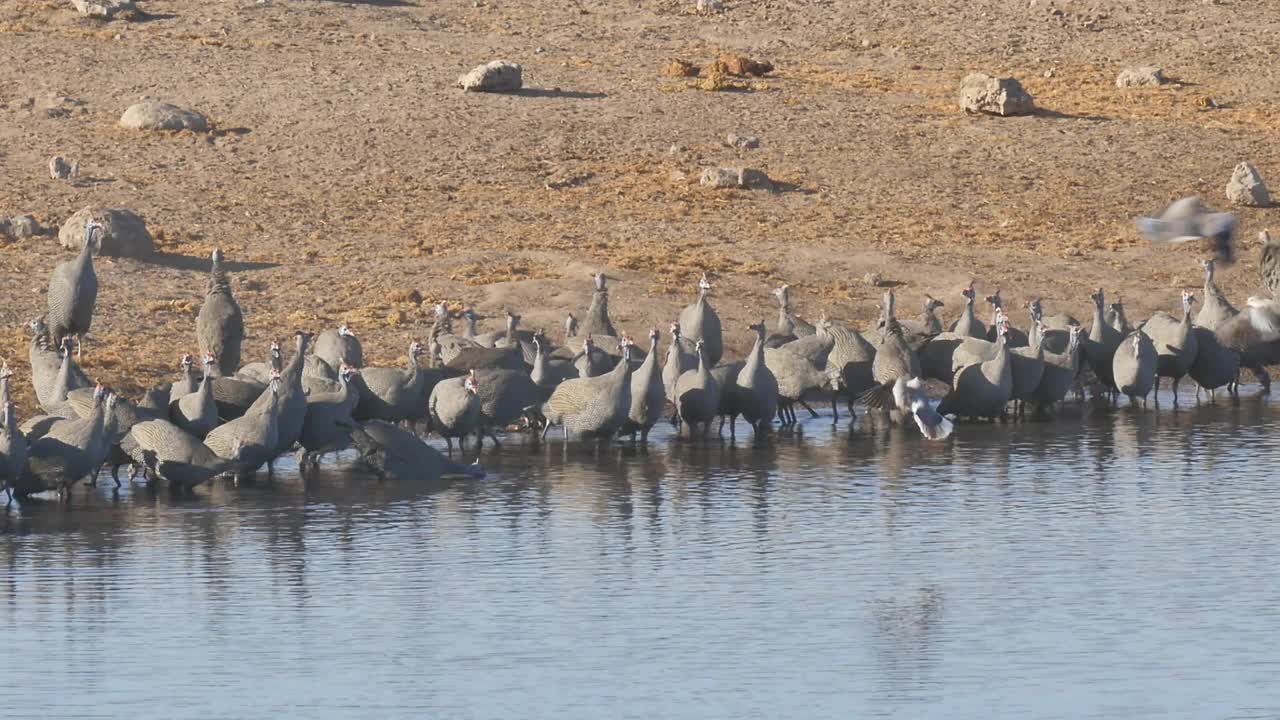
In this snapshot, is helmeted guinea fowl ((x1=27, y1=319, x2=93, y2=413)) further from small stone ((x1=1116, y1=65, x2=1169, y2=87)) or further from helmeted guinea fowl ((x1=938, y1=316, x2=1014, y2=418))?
small stone ((x1=1116, y1=65, x2=1169, y2=87))

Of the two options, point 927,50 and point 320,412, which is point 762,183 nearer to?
point 927,50

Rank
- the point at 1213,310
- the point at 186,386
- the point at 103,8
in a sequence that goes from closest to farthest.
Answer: the point at 186,386, the point at 1213,310, the point at 103,8

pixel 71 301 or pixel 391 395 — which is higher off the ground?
pixel 71 301

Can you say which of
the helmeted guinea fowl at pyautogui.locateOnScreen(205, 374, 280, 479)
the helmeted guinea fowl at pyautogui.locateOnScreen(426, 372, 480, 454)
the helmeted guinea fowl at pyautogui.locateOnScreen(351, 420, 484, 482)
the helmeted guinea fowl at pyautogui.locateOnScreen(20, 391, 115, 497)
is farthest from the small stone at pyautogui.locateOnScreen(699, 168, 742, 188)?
the helmeted guinea fowl at pyautogui.locateOnScreen(20, 391, 115, 497)

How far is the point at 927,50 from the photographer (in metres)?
41.9

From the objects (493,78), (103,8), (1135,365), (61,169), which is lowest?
(1135,365)

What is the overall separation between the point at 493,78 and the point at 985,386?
16.8 m

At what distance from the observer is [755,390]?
68.6 feet

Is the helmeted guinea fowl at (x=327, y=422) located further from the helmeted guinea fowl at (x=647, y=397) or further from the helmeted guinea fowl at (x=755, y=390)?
the helmeted guinea fowl at (x=755, y=390)

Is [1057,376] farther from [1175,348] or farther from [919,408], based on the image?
[919,408]

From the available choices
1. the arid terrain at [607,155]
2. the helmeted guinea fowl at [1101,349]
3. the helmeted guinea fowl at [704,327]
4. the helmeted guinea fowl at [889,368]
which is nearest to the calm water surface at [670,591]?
the helmeted guinea fowl at [889,368]

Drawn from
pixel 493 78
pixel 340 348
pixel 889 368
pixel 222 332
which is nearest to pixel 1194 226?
pixel 889 368

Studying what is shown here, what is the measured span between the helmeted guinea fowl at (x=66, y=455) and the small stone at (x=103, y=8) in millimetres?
24347

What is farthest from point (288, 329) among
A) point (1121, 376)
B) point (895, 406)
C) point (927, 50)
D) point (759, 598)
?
point (927, 50)
